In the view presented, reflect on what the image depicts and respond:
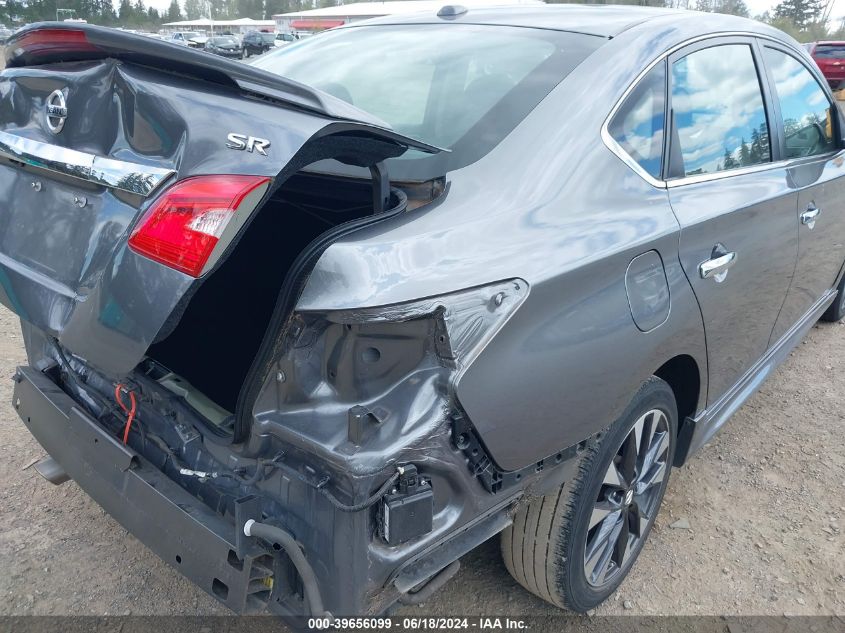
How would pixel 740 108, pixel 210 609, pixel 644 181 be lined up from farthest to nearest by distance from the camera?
pixel 740 108
pixel 210 609
pixel 644 181

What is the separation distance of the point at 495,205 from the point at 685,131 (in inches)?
37.2

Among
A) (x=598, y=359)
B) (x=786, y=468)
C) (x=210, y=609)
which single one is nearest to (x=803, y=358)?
(x=786, y=468)

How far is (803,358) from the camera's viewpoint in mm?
4238

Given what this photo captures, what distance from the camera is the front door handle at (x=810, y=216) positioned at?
2769 mm

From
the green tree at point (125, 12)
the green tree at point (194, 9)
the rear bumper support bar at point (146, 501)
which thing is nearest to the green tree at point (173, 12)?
the green tree at point (194, 9)

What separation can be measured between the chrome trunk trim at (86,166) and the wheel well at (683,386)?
159 cm

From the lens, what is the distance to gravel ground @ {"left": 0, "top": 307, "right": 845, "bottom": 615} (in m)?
2.20

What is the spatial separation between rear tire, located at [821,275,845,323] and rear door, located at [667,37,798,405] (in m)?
2.23

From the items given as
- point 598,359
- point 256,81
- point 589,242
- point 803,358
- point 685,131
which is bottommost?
point 803,358

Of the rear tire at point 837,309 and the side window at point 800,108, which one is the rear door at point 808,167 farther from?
the rear tire at point 837,309

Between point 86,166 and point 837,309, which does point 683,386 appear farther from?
point 837,309

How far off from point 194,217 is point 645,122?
135cm

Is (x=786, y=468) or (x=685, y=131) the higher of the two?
(x=685, y=131)

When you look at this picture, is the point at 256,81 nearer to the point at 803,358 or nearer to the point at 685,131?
the point at 685,131
